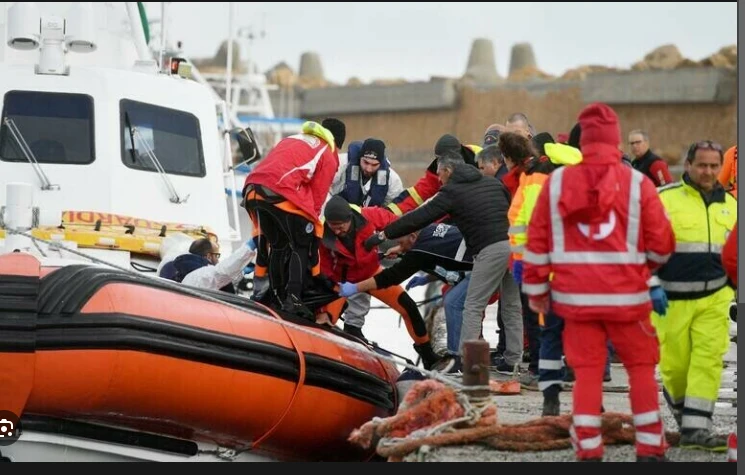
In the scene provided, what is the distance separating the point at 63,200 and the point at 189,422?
307 cm

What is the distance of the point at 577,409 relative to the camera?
233 inches

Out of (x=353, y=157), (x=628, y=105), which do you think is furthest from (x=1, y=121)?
(x=628, y=105)

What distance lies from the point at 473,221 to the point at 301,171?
0.96 metres

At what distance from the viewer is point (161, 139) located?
33.6 feet

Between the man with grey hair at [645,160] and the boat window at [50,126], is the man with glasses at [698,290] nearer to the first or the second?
the man with grey hair at [645,160]

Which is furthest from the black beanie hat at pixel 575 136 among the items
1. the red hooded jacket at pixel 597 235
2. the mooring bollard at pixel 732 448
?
the mooring bollard at pixel 732 448

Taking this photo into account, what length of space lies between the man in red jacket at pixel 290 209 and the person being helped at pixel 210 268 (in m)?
0.12

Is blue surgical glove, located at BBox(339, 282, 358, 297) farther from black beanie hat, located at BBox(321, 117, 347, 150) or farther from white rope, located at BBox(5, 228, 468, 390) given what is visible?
black beanie hat, located at BBox(321, 117, 347, 150)

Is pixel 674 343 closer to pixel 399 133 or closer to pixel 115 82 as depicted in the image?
pixel 115 82

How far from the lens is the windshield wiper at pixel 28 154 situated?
9.52m

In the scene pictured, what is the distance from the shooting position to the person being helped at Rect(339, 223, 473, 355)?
8328 millimetres

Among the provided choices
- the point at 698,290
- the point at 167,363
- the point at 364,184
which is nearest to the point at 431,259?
the point at 364,184

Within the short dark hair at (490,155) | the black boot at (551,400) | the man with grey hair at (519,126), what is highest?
the man with grey hair at (519,126)

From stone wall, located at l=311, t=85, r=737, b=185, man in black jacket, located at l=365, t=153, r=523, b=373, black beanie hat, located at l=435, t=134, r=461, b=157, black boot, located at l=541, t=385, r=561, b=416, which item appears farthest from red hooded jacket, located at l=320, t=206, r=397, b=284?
stone wall, located at l=311, t=85, r=737, b=185
